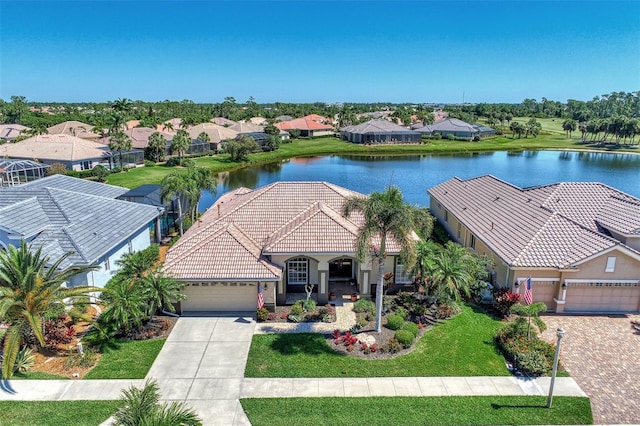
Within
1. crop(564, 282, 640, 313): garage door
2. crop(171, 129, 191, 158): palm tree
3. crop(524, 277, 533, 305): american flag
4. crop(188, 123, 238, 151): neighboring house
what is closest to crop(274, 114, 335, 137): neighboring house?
crop(188, 123, 238, 151): neighboring house

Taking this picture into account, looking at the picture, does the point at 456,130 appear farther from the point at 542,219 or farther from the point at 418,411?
the point at 418,411

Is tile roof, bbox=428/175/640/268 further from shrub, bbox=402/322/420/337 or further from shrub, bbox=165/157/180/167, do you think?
shrub, bbox=165/157/180/167

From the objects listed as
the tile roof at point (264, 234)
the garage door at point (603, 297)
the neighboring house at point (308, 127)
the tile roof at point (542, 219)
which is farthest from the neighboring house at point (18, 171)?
the neighboring house at point (308, 127)

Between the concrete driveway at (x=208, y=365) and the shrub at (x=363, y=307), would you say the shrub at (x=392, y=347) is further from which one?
the concrete driveway at (x=208, y=365)

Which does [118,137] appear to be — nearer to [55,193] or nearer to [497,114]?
[55,193]

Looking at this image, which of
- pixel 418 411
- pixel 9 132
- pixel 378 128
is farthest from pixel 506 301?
pixel 9 132

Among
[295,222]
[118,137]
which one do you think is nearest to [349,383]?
[295,222]
